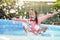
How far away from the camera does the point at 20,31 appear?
203 inches

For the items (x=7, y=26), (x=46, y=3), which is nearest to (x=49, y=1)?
(x=46, y=3)

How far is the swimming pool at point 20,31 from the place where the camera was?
16.3 feet

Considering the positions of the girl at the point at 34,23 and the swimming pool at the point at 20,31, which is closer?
the girl at the point at 34,23

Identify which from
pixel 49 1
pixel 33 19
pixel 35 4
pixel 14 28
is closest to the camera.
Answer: pixel 33 19

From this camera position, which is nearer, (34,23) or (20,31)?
(34,23)

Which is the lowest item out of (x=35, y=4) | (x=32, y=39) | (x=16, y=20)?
(x=32, y=39)

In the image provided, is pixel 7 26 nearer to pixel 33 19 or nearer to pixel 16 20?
pixel 16 20

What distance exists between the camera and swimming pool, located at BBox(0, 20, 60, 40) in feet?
16.3

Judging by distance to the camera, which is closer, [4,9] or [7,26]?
[7,26]

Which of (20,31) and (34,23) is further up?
(34,23)

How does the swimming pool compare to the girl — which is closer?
the girl

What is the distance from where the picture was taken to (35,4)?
5.65 m

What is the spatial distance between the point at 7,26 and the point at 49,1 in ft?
4.97

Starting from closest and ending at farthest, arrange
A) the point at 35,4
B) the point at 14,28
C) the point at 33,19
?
1. the point at 33,19
2. the point at 14,28
3. the point at 35,4
